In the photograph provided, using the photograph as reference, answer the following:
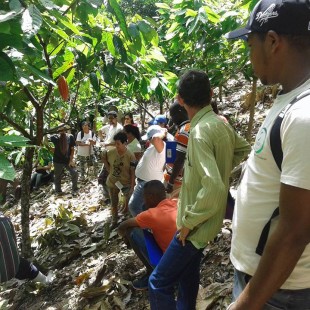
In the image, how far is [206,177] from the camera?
1.98m

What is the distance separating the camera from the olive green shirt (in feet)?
6.55

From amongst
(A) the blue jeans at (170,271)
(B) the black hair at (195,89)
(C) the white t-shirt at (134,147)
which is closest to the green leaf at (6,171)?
(A) the blue jeans at (170,271)

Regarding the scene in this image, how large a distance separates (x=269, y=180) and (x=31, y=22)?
1.28 meters

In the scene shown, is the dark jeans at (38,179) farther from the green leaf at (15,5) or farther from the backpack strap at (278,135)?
the backpack strap at (278,135)

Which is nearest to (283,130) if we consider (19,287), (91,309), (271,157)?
(271,157)

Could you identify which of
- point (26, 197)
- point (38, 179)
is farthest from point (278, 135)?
point (38, 179)

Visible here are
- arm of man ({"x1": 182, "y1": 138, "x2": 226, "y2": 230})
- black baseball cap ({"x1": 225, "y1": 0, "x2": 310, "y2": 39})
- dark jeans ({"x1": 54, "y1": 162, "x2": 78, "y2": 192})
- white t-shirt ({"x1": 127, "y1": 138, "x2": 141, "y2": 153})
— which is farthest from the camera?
dark jeans ({"x1": 54, "y1": 162, "x2": 78, "y2": 192})

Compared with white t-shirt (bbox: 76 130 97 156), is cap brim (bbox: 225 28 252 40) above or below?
above

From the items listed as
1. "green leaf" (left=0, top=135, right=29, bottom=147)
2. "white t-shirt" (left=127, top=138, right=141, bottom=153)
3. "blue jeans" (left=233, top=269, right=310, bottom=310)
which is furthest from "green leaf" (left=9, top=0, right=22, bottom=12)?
"white t-shirt" (left=127, top=138, right=141, bottom=153)

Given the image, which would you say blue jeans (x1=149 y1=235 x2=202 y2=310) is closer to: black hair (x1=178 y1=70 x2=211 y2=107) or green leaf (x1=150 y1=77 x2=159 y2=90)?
black hair (x1=178 y1=70 x2=211 y2=107)

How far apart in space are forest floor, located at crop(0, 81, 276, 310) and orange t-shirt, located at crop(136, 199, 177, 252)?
733 millimetres

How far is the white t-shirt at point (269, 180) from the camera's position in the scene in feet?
3.13

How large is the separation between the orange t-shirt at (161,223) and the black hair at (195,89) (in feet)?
2.96

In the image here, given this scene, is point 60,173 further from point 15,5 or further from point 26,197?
point 15,5
